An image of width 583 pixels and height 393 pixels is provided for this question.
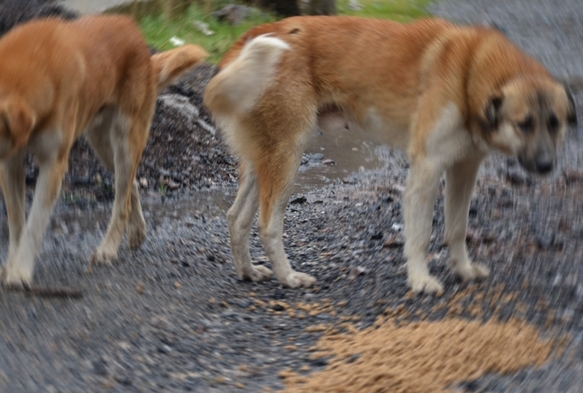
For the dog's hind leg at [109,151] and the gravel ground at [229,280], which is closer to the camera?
the gravel ground at [229,280]

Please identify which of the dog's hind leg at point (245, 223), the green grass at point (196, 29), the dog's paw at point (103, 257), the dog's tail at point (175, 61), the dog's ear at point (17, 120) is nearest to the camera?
the dog's ear at point (17, 120)

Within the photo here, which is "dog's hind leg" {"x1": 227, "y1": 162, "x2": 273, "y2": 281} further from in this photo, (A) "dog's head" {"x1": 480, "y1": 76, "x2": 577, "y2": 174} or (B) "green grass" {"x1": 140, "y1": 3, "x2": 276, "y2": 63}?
(B) "green grass" {"x1": 140, "y1": 3, "x2": 276, "y2": 63}

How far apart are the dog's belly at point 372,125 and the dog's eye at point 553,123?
1045 millimetres

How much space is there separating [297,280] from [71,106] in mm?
2021

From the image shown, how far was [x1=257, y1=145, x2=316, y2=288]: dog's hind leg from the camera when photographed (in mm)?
5422

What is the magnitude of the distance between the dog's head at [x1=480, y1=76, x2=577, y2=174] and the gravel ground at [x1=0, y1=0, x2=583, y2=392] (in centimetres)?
75

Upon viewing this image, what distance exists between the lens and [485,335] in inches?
149

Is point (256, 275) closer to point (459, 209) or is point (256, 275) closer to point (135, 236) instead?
point (135, 236)

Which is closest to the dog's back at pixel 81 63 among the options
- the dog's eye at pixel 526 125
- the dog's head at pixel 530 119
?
the dog's head at pixel 530 119

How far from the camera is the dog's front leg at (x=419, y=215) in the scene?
195 inches

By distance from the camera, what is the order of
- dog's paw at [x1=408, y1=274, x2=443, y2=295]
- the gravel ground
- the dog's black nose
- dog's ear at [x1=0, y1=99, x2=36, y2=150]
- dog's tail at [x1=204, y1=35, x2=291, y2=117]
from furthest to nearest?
1. dog's tail at [x1=204, y1=35, x2=291, y2=117]
2. dog's paw at [x1=408, y1=274, x2=443, y2=295]
3. the dog's black nose
4. dog's ear at [x1=0, y1=99, x2=36, y2=150]
5. the gravel ground

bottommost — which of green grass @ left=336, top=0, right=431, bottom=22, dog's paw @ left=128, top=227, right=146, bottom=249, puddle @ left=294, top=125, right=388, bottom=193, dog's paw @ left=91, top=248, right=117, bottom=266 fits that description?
green grass @ left=336, top=0, right=431, bottom=22

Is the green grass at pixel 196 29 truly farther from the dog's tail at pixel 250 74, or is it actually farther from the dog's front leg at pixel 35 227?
the dog's front leg at pixel 35 227

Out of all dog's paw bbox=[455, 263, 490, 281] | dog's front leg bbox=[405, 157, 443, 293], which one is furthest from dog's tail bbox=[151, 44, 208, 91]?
dog's paw bbox=[455, 263, 490, 281]
